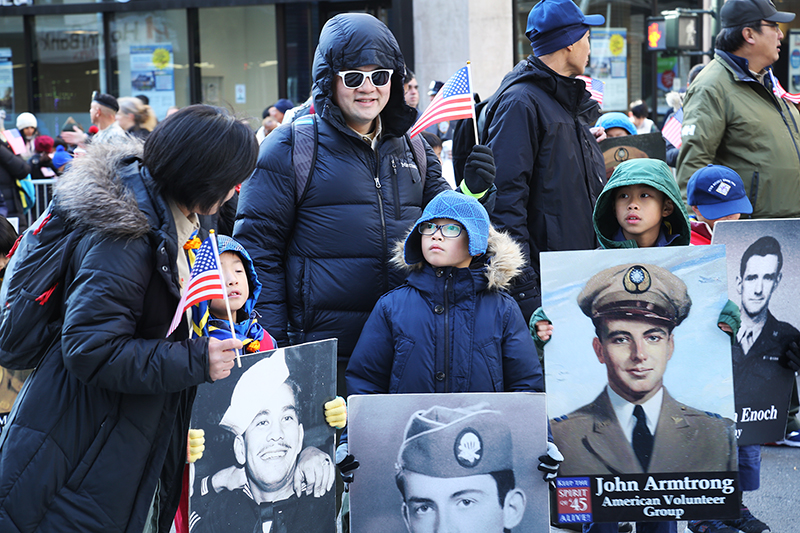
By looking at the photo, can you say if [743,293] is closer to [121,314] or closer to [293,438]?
[293,438]

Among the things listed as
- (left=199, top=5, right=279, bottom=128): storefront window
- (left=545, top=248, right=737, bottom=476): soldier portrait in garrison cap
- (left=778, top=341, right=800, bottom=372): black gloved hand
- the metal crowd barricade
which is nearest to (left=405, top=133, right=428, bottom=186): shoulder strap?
(left=545, top=248, right=737, bottom=476): soldier portrait in garrison cap

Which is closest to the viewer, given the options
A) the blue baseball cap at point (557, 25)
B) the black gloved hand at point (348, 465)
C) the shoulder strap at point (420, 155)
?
the black gloved hand at point (348, 465)

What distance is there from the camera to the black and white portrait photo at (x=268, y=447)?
8.21 feet

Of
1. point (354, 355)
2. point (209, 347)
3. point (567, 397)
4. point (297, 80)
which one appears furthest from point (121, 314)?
point (297, 80)

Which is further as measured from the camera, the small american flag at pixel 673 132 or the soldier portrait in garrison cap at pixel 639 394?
the small american flag at pixel 673 132

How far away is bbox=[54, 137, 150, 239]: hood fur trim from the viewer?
199 cm

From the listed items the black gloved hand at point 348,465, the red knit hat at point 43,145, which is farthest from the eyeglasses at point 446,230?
the red knit hat at point 43,145

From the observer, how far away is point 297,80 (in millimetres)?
15891

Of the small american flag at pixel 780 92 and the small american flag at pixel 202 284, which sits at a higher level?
the small american flag at pixel 780 92

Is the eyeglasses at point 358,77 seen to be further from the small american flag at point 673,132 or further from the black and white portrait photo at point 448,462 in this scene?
the small american flag at point 673,132

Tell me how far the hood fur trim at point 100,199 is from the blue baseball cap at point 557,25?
240cm

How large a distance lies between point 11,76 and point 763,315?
16816mm

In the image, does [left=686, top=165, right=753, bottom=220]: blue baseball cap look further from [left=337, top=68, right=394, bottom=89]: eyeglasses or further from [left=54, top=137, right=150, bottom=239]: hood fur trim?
[left=54, top=137, right=150, bottom=239]: hood fur trim

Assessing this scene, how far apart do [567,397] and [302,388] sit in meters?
1.01
